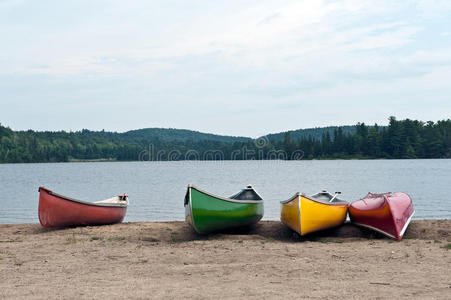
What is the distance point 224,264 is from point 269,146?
16107cm

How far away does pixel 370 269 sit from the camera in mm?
9930

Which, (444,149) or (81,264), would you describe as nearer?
(81,264)

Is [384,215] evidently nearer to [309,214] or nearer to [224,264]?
[309,214]

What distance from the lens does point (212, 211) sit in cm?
1407

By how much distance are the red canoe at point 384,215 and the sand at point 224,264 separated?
0.28m

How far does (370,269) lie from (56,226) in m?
10.0

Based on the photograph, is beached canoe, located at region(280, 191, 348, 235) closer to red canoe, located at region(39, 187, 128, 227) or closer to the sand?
the sand

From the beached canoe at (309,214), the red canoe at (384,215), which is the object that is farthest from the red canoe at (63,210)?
the red canoe at (384,215)

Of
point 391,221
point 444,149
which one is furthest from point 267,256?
point 444,149

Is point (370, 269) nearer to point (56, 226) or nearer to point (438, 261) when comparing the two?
point (438, 261)

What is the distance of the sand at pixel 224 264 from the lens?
8.35 metres

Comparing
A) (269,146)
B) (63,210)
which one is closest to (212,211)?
(63,210)

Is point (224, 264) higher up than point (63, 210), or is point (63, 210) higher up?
point (63, 210)

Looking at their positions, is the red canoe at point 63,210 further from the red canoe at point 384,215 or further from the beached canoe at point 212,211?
the red canoe at point 384,215
